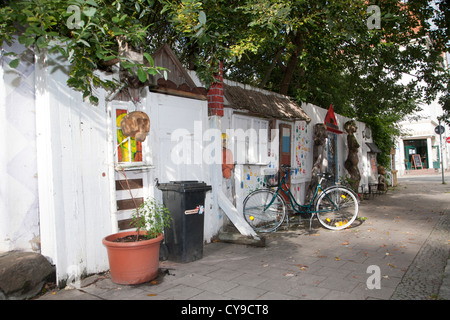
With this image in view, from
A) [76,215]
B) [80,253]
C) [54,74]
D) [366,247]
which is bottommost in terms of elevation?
[366,247]

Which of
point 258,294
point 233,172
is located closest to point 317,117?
point 233,172

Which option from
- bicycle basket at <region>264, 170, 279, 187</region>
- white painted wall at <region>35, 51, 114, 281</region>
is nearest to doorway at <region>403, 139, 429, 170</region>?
bicycle basket at <region>264, 170, 279, 187</region>

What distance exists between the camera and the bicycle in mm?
6602

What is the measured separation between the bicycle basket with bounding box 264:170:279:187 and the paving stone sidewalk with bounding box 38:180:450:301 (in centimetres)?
126

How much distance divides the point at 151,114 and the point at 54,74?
1.42 metres

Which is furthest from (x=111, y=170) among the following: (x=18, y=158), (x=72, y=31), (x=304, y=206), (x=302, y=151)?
(x=302, y=151)

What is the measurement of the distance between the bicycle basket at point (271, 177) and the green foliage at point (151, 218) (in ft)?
10.1

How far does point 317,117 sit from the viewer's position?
9.80 meters

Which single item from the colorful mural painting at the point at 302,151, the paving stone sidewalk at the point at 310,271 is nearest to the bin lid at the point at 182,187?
the paving stone sidewalk at the point at 310,271

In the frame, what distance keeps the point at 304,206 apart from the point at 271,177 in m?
1.14

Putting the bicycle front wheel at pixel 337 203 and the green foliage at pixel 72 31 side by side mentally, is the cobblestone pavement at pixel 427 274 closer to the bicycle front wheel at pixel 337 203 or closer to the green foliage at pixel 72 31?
the bicycle front wheel at pixel 337 203

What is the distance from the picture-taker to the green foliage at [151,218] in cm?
424

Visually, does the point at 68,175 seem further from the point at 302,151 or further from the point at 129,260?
the point at 302,151

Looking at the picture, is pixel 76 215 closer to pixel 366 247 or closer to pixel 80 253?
pixel 80 253
